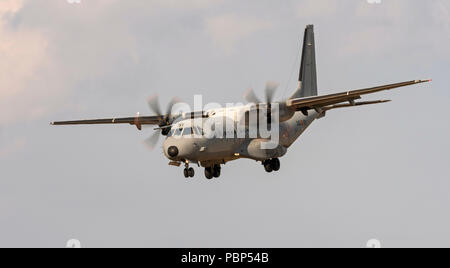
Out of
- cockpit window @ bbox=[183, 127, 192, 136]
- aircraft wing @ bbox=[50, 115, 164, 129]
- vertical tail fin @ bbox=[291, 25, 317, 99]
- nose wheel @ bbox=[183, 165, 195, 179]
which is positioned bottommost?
nose wheel @ bbox=[183, 165, 195, 179]

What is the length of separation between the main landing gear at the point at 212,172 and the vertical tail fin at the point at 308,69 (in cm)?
624

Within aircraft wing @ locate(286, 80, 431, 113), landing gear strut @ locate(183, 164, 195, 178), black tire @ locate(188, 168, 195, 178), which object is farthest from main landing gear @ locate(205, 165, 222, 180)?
aircraft wing @ locate(286, 80, 431, 113)

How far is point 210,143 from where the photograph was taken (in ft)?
138

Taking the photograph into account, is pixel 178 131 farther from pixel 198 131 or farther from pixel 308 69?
pixel 308 69

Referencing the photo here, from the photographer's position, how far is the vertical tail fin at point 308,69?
4847 cm

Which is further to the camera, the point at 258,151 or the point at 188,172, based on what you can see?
the point at 258,151

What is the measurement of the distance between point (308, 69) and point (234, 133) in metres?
7.93

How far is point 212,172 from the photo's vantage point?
44.4m

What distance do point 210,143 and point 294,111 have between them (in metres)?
4.25

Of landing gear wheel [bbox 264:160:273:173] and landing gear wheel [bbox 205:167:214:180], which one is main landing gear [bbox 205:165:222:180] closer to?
landing gear wheel [bbox 205:167:214:180]

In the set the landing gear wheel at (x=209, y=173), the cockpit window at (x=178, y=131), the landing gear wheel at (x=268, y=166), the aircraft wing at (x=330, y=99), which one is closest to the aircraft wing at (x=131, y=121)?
the landing gear wheel at (x=209, y=173)

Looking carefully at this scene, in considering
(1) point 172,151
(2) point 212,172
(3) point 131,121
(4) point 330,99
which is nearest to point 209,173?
(2) point 212,172

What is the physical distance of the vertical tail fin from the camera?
4847 cm
